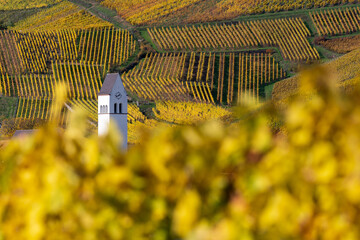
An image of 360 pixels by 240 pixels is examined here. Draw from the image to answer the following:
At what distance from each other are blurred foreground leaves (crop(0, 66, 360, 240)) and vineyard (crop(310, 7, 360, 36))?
4879 cm

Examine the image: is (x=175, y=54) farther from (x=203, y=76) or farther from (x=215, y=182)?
(x=215, y=182)

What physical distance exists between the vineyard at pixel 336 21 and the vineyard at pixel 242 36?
1.43 m

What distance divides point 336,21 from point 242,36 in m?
8.86

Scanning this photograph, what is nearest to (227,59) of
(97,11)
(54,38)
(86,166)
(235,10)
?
(235,10)

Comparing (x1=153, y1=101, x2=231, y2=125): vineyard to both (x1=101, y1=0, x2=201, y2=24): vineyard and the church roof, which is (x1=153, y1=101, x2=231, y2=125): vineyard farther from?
(x1=101, y1=0, x2=201, y2=24): vineyard

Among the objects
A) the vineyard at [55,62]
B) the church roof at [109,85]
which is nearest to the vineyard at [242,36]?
the vineyard at [55,62]

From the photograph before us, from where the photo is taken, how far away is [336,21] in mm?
50000

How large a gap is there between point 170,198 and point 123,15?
57751 mm

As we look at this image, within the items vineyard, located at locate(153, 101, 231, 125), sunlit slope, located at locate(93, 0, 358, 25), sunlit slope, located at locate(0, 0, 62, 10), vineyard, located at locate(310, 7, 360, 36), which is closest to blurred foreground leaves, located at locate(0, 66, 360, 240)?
vineyard, located at locate(153, 101, 231, 125)

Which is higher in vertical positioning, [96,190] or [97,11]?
[97,11]

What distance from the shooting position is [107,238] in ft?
6.45

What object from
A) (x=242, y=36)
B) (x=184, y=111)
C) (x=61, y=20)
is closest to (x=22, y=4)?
(x=61, y=20)

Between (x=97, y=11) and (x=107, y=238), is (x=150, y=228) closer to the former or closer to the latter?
(x=107, y=238)

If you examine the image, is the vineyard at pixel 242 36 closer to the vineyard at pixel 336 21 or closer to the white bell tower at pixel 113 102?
the vineyard at pixel 336 21
